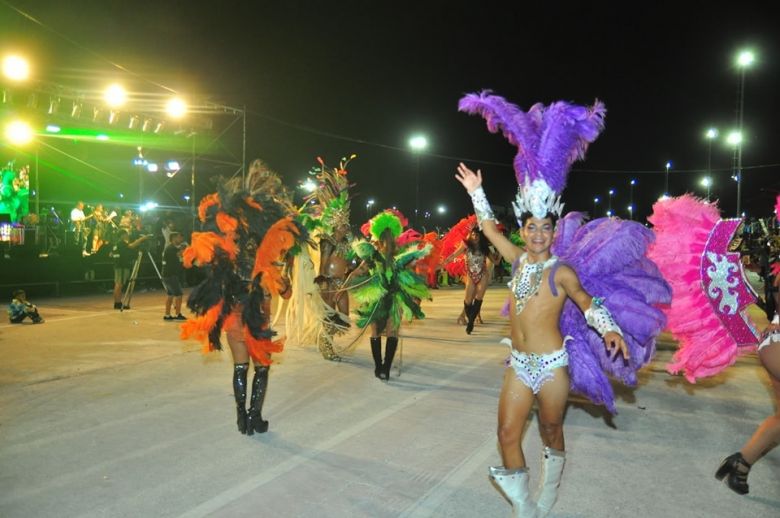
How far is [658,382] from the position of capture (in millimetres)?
7391

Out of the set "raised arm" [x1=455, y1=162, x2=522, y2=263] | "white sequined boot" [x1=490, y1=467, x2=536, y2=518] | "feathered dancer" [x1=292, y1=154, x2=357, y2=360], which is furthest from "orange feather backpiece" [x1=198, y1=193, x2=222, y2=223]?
"feathered dancer" [x1=292, y1=154, x2=357, y2=360]

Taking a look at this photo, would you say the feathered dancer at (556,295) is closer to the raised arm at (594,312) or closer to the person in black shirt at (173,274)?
the raised arm at (594,312)

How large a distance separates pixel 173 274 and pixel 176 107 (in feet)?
26.8

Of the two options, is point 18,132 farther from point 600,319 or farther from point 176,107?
point 600,319

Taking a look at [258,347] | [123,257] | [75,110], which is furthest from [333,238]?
[75,110]

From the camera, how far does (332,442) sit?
4.94m

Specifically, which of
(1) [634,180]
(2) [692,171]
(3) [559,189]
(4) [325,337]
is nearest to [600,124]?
(3) [559,189]

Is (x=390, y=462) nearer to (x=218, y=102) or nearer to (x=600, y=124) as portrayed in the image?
(x=600, y=124)

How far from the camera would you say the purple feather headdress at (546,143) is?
3688mm

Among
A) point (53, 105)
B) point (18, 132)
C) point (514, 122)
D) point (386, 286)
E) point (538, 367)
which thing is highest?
point (53, 105)

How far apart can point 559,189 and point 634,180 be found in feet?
202

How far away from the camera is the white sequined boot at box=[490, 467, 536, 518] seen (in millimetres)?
3354

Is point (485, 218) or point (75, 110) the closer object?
point (485, 218)

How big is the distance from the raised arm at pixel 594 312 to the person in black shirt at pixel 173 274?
1028cm
